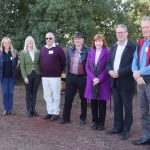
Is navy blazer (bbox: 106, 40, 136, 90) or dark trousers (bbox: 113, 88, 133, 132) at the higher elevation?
navy blazer (bbox: 106, 40, 136, 90)

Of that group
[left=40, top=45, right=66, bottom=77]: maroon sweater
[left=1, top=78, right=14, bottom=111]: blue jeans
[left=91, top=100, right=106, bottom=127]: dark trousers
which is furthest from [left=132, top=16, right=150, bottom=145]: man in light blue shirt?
[left=1, top=78, right=14, bottom=111]: blue jeans

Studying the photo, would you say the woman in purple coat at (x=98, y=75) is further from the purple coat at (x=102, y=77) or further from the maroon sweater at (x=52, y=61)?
the maroon sweater at (x=52, y=61)

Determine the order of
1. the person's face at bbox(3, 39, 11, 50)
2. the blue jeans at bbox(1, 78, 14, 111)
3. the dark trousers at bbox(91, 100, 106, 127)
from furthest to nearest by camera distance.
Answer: the blue jeans at bbox(1, 78, 14, 111), the person's face at bbox(3, 39, 11, 50), the dark trousers at bbox(91, 100, 106, 127)

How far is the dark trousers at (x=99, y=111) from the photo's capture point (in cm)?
785

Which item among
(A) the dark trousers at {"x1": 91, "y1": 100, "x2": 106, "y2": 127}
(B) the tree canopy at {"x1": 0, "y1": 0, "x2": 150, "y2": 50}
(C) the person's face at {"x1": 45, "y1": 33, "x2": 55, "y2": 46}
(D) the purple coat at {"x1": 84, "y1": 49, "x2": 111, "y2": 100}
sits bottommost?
(A) the dark trousers at {"x1": 91, "y1": 100, "x2": 106, "y2": 127}

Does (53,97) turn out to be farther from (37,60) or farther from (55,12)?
(55,12)

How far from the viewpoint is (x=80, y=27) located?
14.0 metres

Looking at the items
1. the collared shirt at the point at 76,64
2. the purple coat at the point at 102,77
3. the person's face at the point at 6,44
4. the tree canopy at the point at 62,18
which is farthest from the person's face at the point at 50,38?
the tree canopy at the point at 62,18

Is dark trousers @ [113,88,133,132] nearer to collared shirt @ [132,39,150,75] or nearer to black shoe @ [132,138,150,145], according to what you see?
black shoe @ [132,138,150,145]

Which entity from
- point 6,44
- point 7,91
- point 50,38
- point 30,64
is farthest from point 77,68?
point 7,91

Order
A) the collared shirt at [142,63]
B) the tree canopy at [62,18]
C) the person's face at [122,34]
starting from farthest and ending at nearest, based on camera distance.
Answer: the tree canopy at [62,18] → the person's face at [122,34] → the collared shirt at [142,63]

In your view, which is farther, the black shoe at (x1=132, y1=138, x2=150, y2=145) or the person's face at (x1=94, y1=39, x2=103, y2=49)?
the person's face at (x1=94, y1=39, x2=103, y2=49)

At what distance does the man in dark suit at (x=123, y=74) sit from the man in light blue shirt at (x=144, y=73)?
47 cm

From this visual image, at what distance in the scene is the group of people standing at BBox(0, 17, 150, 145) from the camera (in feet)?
21.6
